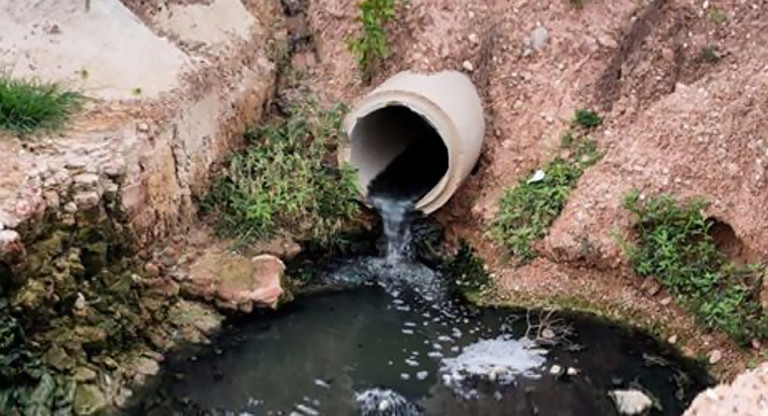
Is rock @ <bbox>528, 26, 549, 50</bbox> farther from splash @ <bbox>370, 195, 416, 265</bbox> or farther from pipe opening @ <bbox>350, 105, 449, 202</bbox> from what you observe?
splash @ <bbox>370, 195, 416, 265</bbox>

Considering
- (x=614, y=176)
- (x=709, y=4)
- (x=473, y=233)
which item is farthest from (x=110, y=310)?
(x=709, y=4)

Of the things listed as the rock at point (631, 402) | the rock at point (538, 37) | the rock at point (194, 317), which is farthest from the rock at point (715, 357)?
the rock at point (194, 317)

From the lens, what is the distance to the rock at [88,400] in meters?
6.77

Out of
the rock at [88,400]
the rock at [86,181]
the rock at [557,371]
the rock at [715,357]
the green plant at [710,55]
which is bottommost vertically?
the rock at [88,400]

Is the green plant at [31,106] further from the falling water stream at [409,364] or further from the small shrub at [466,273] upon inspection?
the small shrub at [466,273]

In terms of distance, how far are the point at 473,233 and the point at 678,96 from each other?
7.05 feet

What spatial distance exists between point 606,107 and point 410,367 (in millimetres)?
3186

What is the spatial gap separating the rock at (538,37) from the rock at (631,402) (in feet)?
11.6

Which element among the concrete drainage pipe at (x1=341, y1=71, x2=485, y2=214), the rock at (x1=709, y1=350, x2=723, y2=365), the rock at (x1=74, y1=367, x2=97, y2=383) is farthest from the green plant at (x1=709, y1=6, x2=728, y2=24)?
the rock at (x1=74, y1=367, x2=97, y2=383)

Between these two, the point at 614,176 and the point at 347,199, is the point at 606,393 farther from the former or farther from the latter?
the point at 347,199

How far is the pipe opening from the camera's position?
365 inches

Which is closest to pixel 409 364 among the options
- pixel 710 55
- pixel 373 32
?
pixel 373 32

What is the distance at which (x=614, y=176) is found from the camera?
8.55 meters

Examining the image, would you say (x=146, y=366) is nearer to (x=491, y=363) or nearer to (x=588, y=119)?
(x=491, y=363)
